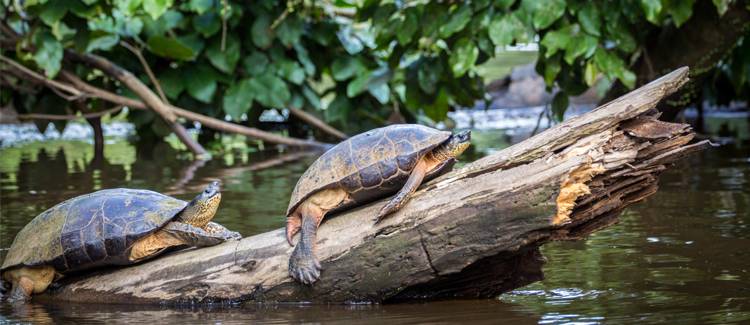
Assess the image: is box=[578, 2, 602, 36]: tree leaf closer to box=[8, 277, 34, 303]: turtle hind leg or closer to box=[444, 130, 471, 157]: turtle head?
box=[444, 130, 471, 157]: turtle head

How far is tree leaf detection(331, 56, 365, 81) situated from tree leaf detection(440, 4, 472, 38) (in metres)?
3.07

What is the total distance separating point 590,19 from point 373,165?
14.4 ft

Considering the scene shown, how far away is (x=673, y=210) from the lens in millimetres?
6762

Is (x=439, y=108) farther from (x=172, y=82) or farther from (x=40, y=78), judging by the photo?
(x=40, y=78)

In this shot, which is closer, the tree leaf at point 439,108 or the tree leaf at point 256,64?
the tree leaf at point 439,108

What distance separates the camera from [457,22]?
865 centimetres

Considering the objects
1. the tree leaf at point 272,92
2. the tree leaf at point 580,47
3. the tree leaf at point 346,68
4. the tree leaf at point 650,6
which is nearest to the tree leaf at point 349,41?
the tree leaf at point 346,68

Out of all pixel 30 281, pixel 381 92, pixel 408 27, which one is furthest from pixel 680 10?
pixel 30 281

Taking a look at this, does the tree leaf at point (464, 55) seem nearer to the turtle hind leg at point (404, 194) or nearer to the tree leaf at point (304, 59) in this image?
the tree leaf at point (304, 59)

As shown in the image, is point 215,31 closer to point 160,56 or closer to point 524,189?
point 160,56

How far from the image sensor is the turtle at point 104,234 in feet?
15.2

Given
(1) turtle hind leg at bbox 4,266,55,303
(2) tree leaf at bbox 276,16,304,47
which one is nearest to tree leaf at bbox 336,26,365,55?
(2) tree leaf at bbox 276,16,304,47

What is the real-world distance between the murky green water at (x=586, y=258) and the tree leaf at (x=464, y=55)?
64.4 inches

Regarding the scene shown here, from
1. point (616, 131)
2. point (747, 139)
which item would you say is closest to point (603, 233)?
point (616, 131)
